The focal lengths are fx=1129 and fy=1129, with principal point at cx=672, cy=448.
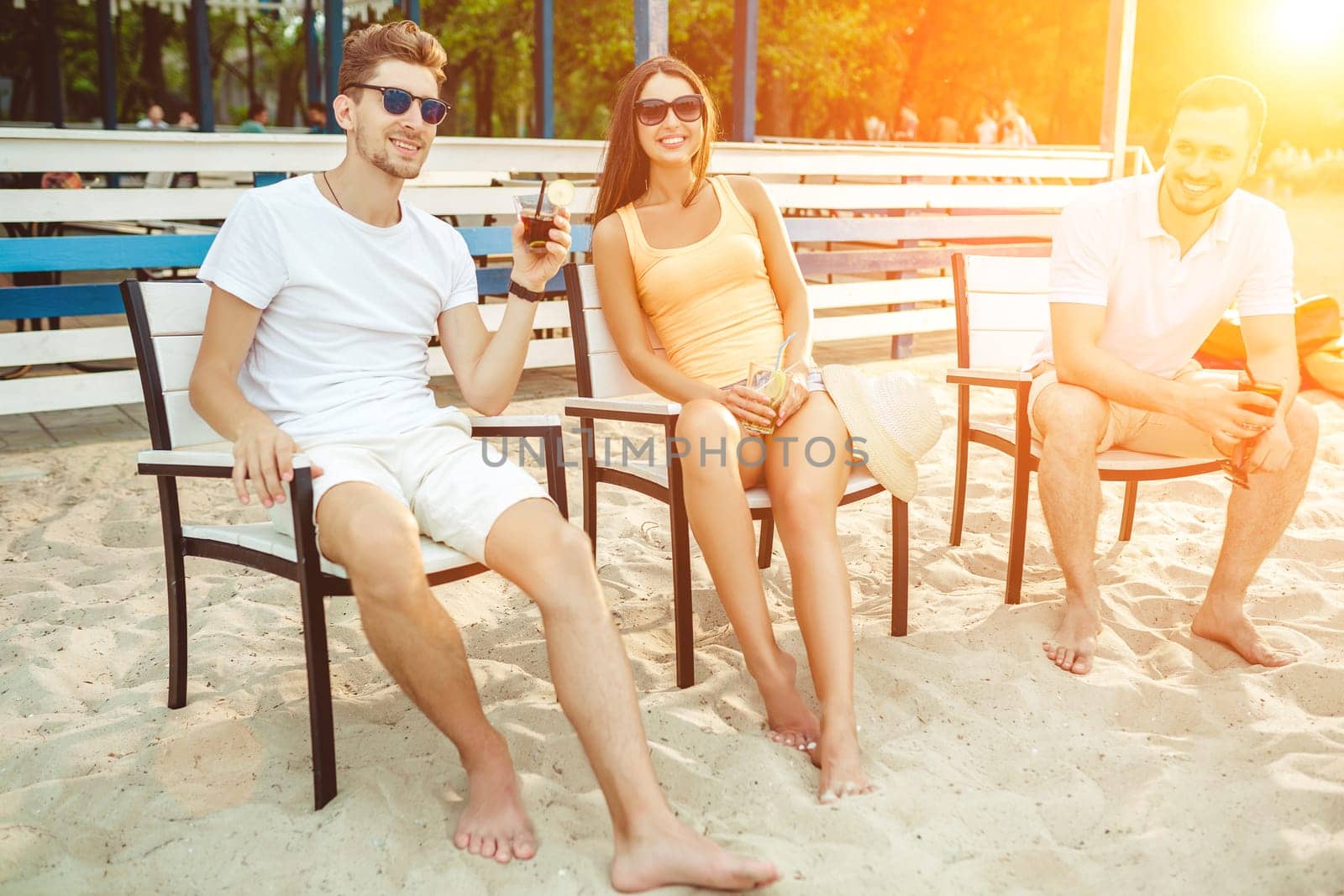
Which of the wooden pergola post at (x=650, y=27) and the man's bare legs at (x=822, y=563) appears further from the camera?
the wooden pergola post at (x=650, y=27)

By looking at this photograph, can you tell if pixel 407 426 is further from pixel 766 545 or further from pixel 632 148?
pixel 766 545

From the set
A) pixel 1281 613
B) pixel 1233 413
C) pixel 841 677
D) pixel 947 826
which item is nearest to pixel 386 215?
pixel 841 677

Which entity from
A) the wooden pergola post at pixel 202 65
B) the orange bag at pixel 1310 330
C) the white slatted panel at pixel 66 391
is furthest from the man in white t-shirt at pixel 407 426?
the wooden pergola post at pixel 202 65

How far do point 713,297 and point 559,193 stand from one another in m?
0.71

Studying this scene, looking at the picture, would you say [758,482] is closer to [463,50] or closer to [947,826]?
[947,826]

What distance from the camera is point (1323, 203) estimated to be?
23125mm

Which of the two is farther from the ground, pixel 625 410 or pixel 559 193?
pixel 559 193

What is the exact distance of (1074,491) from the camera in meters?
3.02

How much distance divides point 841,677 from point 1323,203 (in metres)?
25.0

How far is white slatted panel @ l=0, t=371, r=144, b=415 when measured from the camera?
4.62 meters

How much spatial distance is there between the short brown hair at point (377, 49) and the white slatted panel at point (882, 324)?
14.0ft

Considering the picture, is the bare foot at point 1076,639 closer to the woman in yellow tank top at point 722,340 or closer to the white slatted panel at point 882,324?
the woman in yellow tank top at point 722,340

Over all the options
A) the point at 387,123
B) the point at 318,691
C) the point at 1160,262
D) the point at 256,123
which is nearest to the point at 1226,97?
the point at 1160,262

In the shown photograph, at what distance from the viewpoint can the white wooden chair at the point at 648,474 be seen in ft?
9.06
